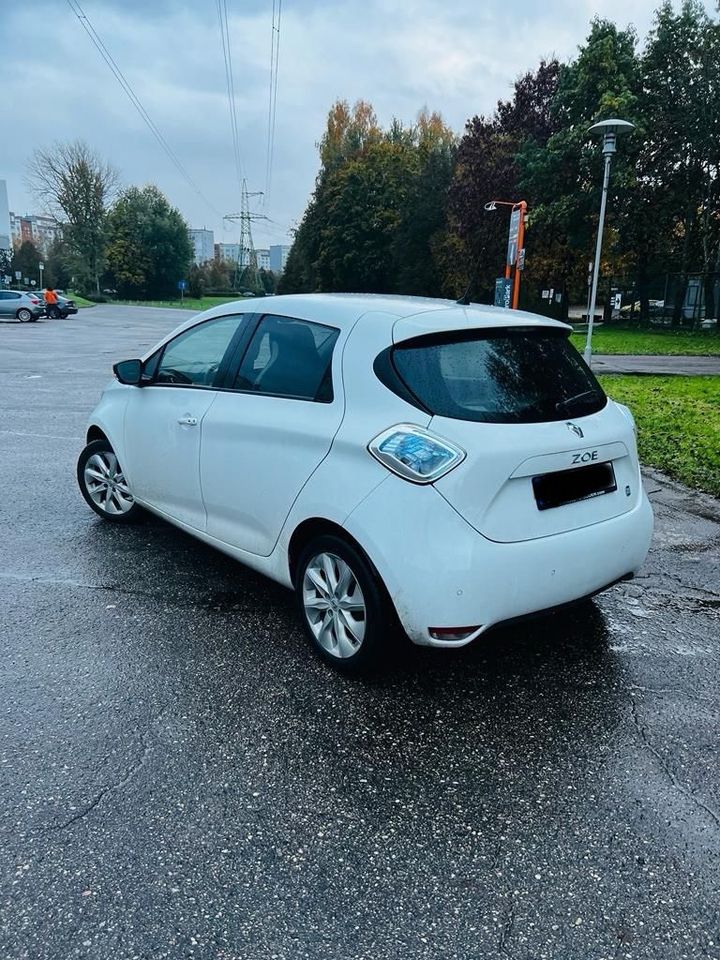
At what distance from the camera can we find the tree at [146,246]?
273 feet

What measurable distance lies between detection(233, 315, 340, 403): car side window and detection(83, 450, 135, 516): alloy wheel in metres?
1.62

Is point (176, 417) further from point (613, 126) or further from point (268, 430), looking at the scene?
point (613, 126)

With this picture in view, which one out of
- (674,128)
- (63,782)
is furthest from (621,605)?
(674,128)

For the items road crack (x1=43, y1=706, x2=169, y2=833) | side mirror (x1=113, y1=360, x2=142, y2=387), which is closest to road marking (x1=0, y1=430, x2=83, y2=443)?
side mirror (x1=113, y1=360, x2=142, y2=387)

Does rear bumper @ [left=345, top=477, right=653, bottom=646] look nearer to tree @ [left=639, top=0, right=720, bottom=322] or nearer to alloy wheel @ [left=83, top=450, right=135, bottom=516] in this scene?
alloy wheel @ [left=83, top=450, right=135, bottom=516]

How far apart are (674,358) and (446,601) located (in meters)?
19.7

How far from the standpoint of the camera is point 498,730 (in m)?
2.92

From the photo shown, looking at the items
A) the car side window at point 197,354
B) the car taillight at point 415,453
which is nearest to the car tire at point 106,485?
the car side window at point 197,354

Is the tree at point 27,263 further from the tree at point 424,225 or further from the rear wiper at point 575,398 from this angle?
the rear wiper at point 575,398

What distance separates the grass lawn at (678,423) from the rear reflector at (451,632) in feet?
14.2

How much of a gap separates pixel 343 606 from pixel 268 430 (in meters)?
0.95

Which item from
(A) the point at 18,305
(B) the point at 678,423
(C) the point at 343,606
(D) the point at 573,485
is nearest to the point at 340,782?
(C) the point at 343,606

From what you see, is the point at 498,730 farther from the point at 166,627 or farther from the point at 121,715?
the point at 166,627

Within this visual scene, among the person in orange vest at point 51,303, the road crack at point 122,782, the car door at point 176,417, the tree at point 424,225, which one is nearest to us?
the road crack at point 122,782
